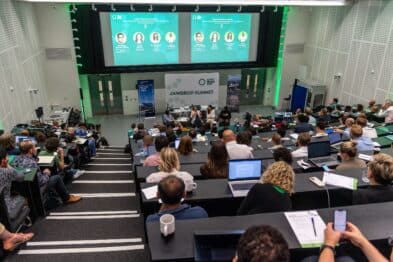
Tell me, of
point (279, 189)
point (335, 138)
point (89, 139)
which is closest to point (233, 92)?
point (89, 139)

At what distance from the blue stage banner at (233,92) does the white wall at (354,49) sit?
346 cm

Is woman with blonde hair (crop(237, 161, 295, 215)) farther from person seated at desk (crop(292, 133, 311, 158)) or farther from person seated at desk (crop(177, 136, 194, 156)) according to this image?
person seated at desk (crop(177, 136, 194, 156))

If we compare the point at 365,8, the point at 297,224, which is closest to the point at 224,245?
the point at 297,224

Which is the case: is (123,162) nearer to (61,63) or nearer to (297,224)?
(297,224)

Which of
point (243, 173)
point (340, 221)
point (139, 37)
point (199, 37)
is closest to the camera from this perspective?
point (340, 221)

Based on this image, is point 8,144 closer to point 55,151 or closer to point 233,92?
point 55,151

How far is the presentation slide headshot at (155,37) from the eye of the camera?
465 inches

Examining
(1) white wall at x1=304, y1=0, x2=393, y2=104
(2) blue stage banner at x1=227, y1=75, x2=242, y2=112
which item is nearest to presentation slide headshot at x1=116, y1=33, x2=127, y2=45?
(2) blue stage banner at x1=227, y1=75, x2=242, y2=112

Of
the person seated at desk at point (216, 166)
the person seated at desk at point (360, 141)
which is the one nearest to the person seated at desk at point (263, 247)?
the person seated at desk at point (216, 166)

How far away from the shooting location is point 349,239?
174 cm

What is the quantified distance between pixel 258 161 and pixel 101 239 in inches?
79.1

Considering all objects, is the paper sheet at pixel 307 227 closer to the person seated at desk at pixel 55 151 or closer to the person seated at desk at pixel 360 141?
the person seated at desk at pixel 360 141

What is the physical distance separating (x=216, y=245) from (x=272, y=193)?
2.70ft

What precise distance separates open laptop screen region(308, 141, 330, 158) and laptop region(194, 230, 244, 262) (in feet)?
9.76
